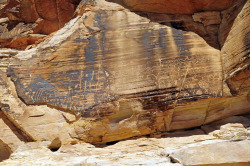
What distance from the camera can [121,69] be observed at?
365 cm

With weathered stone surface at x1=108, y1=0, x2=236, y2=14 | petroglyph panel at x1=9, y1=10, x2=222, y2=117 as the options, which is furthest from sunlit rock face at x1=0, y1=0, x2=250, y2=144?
weathered stone surface at x1=108, y1=0, x2=236, y2=14

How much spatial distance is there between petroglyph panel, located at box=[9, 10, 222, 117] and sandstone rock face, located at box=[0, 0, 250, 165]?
0.02m

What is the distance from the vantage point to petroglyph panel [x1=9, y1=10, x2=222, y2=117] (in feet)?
11.6

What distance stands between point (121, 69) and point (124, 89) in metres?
0.38

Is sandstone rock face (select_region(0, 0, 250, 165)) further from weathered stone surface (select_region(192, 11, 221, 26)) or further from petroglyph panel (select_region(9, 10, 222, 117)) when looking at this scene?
weathered stone surface (select_region(192, 11, 221, 26))

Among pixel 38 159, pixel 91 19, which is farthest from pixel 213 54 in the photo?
pixel 38 159

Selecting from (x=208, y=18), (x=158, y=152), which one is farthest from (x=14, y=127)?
(x=208, y=18)

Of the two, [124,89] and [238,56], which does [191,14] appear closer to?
[238,56]

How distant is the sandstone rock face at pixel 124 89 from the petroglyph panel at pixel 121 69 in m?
0.02

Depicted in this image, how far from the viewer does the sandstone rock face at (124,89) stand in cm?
345

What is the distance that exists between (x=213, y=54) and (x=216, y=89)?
701 millimetres

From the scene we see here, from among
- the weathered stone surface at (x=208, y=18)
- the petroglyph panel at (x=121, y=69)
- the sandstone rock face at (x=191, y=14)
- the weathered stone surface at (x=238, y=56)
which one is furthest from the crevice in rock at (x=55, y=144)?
the weathered stone surface at (x=208, y=18)

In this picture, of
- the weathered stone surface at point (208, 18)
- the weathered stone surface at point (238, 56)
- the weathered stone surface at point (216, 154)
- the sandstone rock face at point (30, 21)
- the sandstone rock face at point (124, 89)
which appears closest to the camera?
the weathered stone surface at point (216, 154)

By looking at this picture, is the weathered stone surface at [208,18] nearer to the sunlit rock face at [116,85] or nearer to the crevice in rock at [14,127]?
the sunlit rock face at [116,85]
